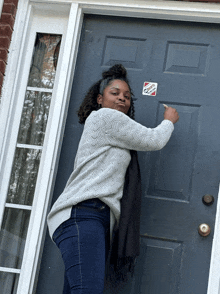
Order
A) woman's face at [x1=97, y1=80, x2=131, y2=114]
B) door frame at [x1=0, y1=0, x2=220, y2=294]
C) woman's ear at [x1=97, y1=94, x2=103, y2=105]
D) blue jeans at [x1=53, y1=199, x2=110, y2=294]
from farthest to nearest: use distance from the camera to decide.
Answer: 1. door frame at [x1=0, y1=0, x2=220, y2=294]
2. woman's ear at [x1=97, y1=94, x2=103, y2=105]
3. woman's face at [x1=97, y1=80, x2=131, y2=114]
4. blue jeans at [x1=53, y1=199, x2=110, y2=294]

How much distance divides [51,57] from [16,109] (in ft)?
1.73

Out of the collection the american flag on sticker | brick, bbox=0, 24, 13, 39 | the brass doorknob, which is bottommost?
the brass doorknob

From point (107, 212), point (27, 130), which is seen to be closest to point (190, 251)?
point (107, 212)

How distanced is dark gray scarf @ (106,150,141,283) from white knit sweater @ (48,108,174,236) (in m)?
0.05

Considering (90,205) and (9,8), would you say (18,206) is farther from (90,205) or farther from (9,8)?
(9,8)

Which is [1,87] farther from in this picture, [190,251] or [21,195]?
[190,251]

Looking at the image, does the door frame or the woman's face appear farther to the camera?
the door frame

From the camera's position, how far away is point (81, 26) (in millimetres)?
3707

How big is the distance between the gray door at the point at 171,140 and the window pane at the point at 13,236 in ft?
0.67

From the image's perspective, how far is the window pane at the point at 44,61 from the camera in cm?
368

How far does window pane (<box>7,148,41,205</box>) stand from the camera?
3.49 m

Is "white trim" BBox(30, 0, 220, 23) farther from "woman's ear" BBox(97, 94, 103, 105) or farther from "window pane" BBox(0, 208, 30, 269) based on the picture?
"window pane" BBox(0, 208, 30, 269)

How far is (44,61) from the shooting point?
3.72m

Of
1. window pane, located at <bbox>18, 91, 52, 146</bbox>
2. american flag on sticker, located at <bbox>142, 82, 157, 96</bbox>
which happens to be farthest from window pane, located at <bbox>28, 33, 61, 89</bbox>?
american flag on sticker, located at <bbox>142, 82, 157, 96</bbox>
